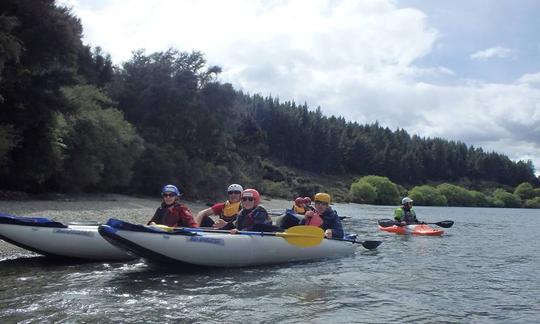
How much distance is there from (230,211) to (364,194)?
7783 cm

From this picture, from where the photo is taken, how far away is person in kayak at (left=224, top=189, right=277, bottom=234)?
12.1 m

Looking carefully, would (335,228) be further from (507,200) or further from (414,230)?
(507,200)

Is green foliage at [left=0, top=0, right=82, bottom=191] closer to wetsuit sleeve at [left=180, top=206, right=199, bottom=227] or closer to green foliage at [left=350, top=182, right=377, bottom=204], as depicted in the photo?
wetsuit sleeve at [left=180, top=206, right=199, bottom=227]

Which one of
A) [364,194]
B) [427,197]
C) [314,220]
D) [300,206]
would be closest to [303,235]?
[314,220]

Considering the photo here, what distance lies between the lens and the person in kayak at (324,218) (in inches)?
542

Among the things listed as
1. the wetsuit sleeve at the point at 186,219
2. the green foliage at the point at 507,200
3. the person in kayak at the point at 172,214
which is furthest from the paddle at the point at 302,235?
the green foliage at the point at 507,200

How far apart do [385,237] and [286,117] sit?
9396 cm

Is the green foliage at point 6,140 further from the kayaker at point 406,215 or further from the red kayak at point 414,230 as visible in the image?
the kayaker at point 406,215

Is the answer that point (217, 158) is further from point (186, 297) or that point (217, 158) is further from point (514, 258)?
point (186, 297)

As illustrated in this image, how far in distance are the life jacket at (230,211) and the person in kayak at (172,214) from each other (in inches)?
48.1

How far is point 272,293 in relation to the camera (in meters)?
9.15

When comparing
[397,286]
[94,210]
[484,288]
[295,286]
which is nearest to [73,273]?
[295,286]

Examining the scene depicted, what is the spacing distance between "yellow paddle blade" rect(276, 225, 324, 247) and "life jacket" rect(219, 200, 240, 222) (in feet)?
4.93

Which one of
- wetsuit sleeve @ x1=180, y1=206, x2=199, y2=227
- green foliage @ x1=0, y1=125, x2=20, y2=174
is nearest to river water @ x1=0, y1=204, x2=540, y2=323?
wetsuit sleeve @ x1=180, y1=206, x2=199, y2=227
